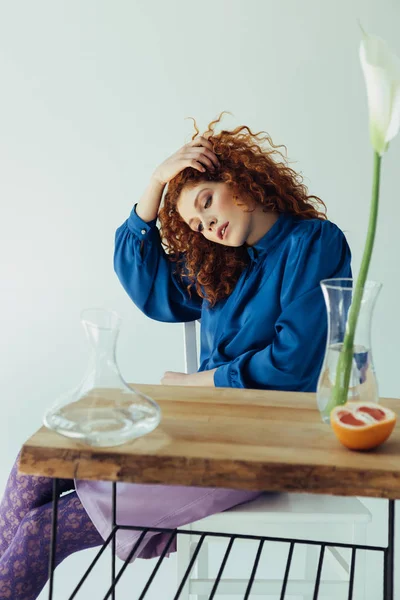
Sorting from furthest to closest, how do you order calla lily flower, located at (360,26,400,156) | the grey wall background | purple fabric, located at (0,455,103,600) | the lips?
the grey wall background, the lips, purple fabric, located at (0,455,103,600), calla lily flower, located at (360,26,400,156)

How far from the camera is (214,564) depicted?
252 cm

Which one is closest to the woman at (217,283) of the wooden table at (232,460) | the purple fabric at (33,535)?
the purple fabric at (33,535)

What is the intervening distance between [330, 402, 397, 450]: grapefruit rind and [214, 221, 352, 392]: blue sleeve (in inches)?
28.8

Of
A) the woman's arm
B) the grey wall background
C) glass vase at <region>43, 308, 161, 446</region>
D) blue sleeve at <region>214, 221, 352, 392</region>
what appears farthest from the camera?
the grey wall background

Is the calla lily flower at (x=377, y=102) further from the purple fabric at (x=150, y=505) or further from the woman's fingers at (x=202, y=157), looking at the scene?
the woman's fingers at (x=202, y=157)

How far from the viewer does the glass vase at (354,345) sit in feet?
3.43

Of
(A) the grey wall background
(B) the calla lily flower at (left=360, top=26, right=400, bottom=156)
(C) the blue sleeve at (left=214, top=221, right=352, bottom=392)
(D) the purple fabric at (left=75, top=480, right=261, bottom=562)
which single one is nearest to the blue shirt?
(C) the blue sleeve at (left=214, top=221, right=352, bottom=392)

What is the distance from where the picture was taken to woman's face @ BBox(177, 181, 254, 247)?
189 centimetres

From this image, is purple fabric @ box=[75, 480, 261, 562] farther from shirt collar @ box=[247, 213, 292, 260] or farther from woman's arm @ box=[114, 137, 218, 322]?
woman's arm @ box=[114, 137, 218, 322]

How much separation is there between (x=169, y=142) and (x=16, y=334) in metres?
1.09

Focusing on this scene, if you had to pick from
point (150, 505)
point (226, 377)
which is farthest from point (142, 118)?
point (150, 505)

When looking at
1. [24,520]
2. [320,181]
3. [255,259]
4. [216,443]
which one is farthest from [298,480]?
[320,181]

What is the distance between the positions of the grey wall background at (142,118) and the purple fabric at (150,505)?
167 cm

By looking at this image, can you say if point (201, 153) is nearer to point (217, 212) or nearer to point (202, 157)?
point (202, 157)
